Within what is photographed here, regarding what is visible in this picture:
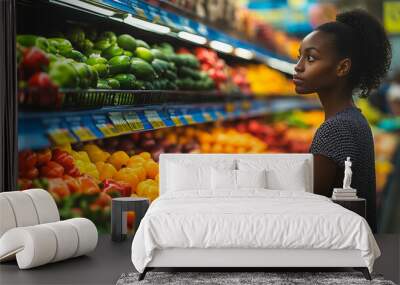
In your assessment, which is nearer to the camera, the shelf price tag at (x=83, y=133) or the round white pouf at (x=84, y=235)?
the round white pouf at (x=84, y=235)

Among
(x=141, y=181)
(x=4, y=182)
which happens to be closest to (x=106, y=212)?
(x=141, y=181)

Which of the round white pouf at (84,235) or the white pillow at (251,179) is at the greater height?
the white pillow at (251,179)

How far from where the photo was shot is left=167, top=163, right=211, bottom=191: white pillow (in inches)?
258

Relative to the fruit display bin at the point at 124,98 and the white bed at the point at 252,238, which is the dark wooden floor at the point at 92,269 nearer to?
the white bed at the point at 252,238

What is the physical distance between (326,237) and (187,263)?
1.00 m

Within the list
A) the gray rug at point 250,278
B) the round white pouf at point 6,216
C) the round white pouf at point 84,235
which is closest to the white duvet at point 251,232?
the gray rug at point 250,278

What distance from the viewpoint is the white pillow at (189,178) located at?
6.56 m

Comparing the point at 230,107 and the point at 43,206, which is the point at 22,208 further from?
the point at 230,107

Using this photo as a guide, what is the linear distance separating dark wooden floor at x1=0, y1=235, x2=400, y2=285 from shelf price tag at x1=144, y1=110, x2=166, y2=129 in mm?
1549

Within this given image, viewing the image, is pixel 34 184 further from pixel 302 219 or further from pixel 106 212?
pixel 302 219

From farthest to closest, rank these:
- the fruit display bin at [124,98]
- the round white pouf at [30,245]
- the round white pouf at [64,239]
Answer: the fruit display bin at [124,98], the round white pouf at [64,239], the round white pouf at [30,245]

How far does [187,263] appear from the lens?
4.96 m

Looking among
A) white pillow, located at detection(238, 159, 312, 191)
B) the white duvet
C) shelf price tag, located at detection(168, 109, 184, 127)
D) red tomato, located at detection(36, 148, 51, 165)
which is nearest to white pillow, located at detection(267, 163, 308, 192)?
white pillow, located at detection(238, 159, 312, 191)

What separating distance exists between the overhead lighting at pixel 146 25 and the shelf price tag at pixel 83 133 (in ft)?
4.00
